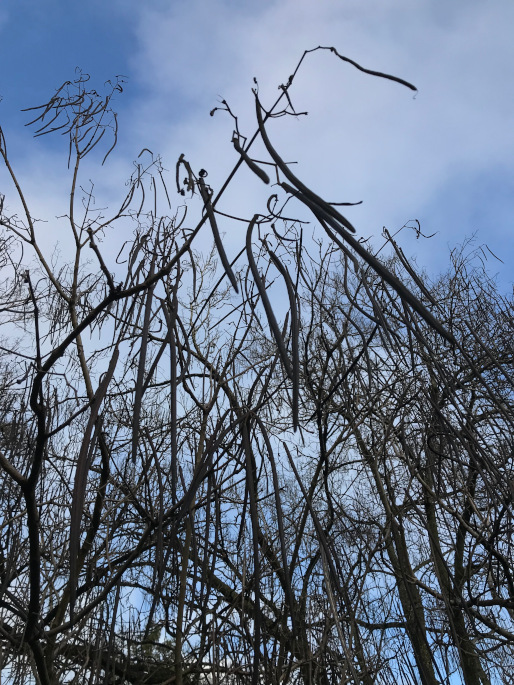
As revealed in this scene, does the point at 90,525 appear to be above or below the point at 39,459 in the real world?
above

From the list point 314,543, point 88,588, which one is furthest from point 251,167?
point 314,543

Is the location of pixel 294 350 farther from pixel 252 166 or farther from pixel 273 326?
pixel 252 166

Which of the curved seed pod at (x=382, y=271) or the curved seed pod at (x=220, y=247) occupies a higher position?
the curved seed pod at (x=220, y=247)

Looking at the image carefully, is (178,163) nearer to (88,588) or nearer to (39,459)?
(39,459)

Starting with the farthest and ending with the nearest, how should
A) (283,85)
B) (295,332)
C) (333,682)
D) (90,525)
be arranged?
(90,525), (333,682), (283,85), (295,332)

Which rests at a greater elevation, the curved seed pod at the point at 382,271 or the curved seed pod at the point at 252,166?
the curved seed pod at the point at 252,166

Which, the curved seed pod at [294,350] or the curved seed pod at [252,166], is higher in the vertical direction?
the curved seed pod at [252,166]

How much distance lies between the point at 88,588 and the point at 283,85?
56.7 inches

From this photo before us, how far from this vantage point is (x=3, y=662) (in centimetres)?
156

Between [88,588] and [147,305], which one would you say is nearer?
[147,305]

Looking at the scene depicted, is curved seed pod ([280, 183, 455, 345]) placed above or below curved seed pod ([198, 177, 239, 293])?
below

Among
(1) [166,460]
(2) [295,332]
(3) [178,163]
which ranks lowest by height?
(2) [295,332]

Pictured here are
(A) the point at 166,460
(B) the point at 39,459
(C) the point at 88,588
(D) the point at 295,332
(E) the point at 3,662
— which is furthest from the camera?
(A) the point at 166,460

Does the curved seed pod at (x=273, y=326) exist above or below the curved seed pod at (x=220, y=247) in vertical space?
below
